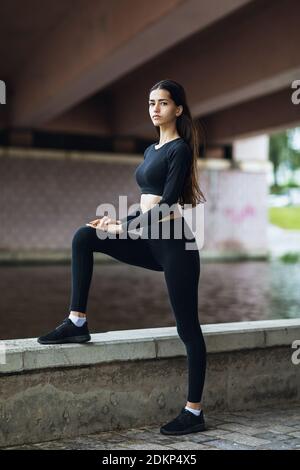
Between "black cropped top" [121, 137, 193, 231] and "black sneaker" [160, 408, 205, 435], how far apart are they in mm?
1180

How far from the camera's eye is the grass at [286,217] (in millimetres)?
42156

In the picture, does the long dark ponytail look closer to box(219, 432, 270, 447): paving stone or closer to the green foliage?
box(219, 432, 270, 447): paving stone

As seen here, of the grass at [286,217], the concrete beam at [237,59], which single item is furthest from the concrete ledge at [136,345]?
the grass at [286,217]

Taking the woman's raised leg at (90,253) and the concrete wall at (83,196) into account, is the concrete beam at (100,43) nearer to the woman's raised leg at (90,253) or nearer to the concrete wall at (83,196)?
the concrete wall at (83,196)

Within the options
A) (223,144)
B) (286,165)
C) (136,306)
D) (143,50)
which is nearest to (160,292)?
(136,306)

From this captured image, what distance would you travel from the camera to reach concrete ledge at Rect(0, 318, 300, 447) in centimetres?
412

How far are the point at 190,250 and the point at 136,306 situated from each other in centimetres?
719

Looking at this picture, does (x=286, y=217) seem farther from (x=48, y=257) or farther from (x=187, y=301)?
(x=187, y=301)

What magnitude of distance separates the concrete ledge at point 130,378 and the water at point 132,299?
11.8 feet

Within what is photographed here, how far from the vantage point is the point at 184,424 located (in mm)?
4324

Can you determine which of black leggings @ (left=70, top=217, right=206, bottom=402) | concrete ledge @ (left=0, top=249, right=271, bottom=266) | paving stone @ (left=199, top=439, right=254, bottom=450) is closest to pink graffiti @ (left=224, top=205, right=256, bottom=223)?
concrete ledge @ (left=0, top=249, right=271, bottom=266)

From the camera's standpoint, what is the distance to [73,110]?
24.5m

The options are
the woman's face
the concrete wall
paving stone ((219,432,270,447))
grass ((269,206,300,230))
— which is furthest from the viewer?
grass ((269,206,300,230))

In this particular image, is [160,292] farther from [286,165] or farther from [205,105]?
[286,165]
